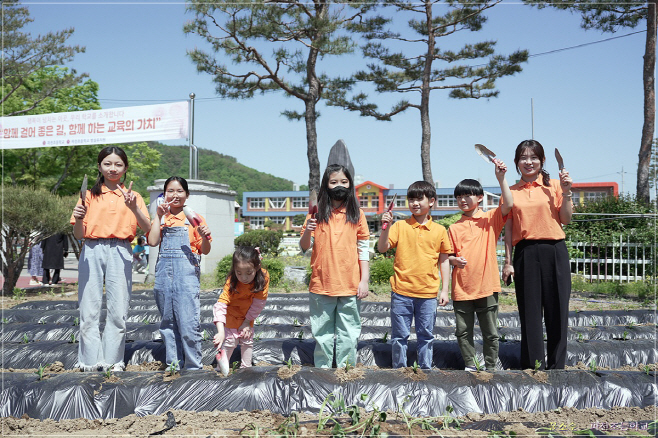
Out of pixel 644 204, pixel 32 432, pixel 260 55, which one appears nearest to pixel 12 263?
pixel 260 55

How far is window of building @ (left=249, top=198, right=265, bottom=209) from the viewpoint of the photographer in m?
55.7

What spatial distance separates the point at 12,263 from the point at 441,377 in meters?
9.64

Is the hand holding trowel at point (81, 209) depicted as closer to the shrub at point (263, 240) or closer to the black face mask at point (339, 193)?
the black face mask at point (339, 193)

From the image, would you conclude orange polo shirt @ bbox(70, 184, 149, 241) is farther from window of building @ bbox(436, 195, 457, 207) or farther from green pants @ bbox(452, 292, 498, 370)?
window of building @ bbox(436, 195, 457, 207)

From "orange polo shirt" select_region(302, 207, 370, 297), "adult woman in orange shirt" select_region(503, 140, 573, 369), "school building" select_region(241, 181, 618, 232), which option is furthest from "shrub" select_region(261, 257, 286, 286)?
"school building" select_region(241, 181, 618, 232)

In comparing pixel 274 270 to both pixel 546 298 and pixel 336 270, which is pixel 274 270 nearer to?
pixel 336 270

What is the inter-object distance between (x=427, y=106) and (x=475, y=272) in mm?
10730

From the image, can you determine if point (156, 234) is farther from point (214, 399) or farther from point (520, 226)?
point (520, 226)

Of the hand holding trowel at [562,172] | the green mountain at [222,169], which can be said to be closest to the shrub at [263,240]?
the hand holding trowel at [562,172]

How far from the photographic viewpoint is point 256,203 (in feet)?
184

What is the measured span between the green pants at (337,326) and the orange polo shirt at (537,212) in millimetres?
1299

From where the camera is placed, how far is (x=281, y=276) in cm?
990

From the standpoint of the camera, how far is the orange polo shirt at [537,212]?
3318mm

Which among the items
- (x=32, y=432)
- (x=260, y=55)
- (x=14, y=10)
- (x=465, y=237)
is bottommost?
(x=32, y=432)
